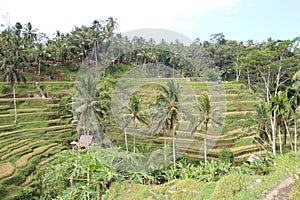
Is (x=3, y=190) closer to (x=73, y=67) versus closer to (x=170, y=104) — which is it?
(x=170, y=104)

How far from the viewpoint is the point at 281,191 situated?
12.6 feet

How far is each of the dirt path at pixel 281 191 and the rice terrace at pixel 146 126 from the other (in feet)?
0.05

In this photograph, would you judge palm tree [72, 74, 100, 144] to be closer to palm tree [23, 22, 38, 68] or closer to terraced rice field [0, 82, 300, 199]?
terraced rice field [0, 82, 300, 199]

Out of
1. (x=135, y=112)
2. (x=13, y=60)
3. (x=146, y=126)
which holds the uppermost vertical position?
(x=13, y=60)

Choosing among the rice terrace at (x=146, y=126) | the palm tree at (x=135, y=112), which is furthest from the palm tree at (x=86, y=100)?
the palm tree at (x=135, y=112)

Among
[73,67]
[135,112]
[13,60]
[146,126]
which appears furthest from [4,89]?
[135,112]

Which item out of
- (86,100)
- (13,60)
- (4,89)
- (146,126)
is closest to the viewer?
(86,100)

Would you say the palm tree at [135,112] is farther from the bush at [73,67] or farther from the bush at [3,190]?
the bush at [73,67]

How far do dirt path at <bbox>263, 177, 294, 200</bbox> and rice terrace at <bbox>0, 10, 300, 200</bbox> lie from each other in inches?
0.6

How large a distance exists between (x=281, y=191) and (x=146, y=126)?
1855cm

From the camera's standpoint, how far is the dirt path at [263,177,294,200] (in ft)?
12.3

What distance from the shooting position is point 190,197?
5.61m

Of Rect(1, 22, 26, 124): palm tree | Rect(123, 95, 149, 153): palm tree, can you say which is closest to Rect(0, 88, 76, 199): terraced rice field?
Rect(1, 22, 26, 124): palm tree

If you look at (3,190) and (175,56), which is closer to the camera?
(3,190)
